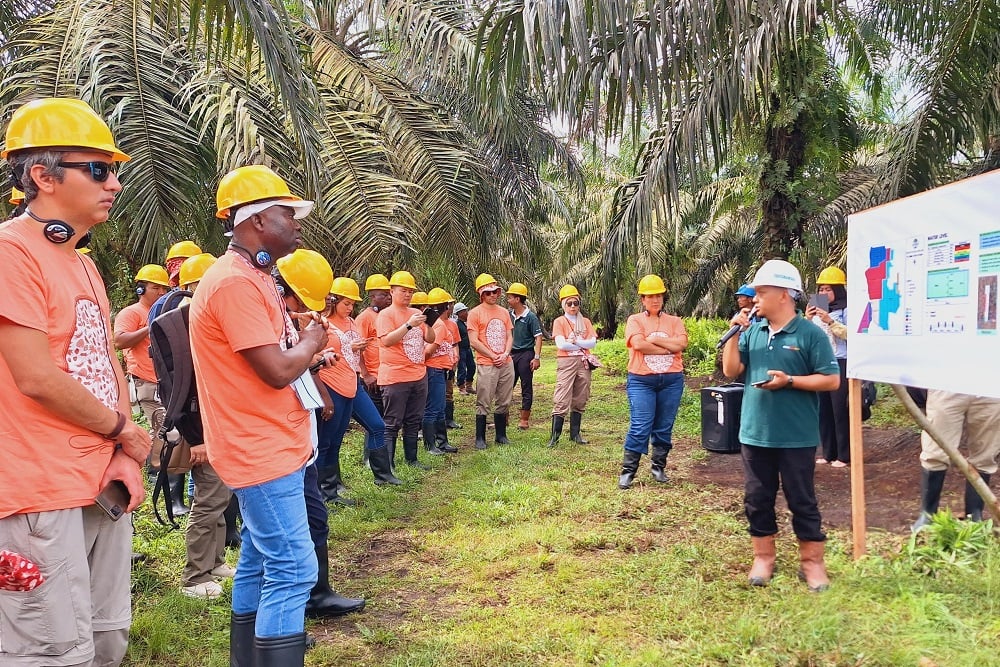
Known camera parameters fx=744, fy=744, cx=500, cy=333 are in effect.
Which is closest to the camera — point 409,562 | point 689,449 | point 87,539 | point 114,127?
point 87,539

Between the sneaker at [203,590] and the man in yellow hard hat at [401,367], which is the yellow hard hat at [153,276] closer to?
the man in yellow hard hat at [401,367]

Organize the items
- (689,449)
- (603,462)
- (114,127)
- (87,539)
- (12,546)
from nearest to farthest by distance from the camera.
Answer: (12,546), (87,539), (114,127), (603,462), (689,449)

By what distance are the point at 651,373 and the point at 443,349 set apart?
10.4 feet

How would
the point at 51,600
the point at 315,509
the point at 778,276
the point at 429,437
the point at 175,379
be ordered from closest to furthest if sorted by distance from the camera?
the point at 51,600
the point at 175,379
the point at 315,509
the point at 778,276
the point at 429,437

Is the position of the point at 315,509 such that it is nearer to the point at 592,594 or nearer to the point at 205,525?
the point at 205,525

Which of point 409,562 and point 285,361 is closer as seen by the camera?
point 285,361

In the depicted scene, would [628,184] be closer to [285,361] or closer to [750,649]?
[750,649]

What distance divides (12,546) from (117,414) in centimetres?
44

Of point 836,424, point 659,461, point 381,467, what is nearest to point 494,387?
point 381,467

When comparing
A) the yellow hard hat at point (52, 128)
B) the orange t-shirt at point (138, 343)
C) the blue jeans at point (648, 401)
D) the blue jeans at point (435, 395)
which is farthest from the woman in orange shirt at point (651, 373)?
the yellow hard hat at point (52, 128)

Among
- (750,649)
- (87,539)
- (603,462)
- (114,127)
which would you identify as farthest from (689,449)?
(87,539)

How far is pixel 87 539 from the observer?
2270 mm

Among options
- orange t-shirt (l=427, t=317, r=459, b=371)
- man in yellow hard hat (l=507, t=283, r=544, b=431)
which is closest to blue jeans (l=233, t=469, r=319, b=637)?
orange t-shirt (l=427, t=317, r=459, b=371)

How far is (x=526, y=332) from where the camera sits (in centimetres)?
1088
